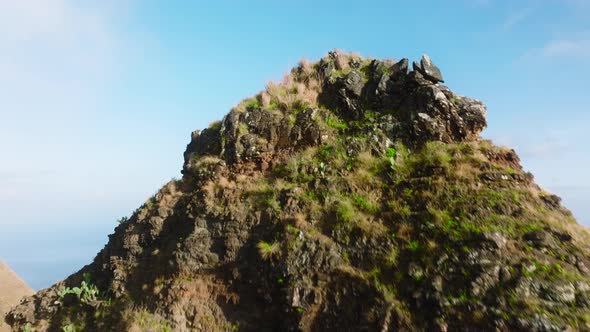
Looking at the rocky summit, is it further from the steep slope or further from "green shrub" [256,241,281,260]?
the steep slope

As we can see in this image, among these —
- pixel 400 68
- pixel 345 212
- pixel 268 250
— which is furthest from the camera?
pixel 400 68

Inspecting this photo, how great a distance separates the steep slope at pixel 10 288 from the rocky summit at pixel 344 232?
49.4 feet

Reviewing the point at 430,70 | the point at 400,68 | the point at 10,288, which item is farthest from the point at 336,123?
the point at 10,288

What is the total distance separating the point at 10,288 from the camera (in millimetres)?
30078

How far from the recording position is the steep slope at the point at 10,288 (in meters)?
27.2

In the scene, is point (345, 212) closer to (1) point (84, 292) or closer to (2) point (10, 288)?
(1) point (84, 292)

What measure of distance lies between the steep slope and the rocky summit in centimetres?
1507

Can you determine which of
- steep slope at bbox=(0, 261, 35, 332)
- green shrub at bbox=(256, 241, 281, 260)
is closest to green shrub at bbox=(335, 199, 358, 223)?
green shrub at bbox=(256, 241, 281, 260)

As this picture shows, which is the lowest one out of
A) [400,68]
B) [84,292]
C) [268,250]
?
[84,292]

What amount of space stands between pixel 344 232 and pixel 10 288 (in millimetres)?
30986

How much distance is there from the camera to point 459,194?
12.1 m

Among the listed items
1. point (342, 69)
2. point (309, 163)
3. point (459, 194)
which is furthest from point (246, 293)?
point (342, 69)

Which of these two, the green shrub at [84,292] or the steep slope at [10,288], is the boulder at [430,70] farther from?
the steep slope at [10,288]

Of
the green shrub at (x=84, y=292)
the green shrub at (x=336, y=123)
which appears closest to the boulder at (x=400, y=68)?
the green shrub at (x=336, y=123)
